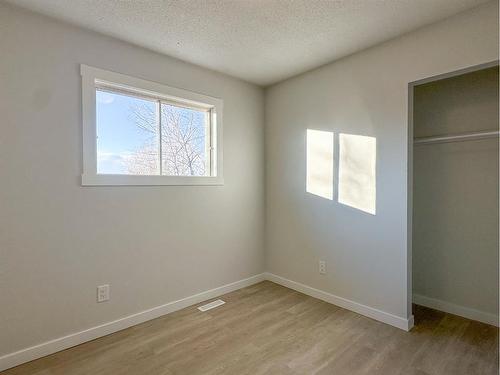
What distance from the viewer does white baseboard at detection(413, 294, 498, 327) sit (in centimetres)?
228

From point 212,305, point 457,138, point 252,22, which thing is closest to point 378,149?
point 457,138

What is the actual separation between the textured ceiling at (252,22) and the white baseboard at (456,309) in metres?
2.44

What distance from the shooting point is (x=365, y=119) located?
2.47 metres

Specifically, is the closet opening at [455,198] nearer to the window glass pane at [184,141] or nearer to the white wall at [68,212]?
the window glass pane at [184,141]

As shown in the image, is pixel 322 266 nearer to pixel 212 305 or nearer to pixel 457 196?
pixel 212 305

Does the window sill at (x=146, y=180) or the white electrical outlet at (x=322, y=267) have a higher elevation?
the window sill at (x=146, y=180)

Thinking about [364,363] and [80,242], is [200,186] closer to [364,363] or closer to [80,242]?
[80,242]

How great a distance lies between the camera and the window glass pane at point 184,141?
2.63 meters

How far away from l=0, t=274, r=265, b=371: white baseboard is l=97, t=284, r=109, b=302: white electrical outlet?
205 mm

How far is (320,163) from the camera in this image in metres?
2.84

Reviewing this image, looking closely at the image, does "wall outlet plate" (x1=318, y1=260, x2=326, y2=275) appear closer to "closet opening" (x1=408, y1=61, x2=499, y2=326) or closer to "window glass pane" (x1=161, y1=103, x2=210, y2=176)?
"closet opening" (x1=408, y1=61, x2=499, y2=326)

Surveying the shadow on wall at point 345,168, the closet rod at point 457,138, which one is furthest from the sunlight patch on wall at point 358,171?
the closet rod at point 457,138

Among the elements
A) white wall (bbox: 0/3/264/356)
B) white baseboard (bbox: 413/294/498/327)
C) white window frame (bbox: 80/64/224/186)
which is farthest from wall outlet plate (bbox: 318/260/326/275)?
white window frame (bbox: 80/64/224/186)

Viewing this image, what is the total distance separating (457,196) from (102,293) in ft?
10.5
